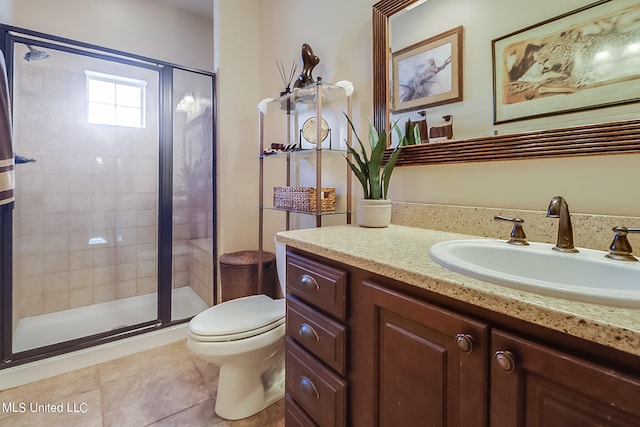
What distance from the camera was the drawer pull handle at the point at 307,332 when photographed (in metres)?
0.89

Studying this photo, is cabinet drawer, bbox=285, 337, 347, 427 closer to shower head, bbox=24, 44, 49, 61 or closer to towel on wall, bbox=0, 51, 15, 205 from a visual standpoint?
towel on wall, bbox=0, 51, 15, 205

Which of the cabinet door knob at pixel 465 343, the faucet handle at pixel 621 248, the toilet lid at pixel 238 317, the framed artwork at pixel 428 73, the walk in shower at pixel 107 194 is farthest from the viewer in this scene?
the walk in shower at pixel 107 194

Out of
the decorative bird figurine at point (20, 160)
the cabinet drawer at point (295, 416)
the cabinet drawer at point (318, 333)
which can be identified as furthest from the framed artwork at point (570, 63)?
the decorative bird figurine at point (20, 160)

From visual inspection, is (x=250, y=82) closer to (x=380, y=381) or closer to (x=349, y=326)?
(x=349, y=326)

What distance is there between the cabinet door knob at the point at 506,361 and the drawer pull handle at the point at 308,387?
0.59m

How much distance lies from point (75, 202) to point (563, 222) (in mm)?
2922

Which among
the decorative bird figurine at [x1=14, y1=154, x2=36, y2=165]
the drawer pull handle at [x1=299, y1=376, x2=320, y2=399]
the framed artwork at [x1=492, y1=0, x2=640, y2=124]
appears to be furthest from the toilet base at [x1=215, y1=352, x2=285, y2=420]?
the decorative bird figurine at [x1=14, y1=154, x2=36, y2=165]

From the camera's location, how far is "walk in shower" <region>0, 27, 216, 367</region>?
1.96 meters

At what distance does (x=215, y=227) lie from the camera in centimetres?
221

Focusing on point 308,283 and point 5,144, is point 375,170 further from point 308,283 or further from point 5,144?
point 5,144

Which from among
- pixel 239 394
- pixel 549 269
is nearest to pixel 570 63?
pixel 549 269

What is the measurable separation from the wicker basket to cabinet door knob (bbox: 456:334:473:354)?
1.00 metres

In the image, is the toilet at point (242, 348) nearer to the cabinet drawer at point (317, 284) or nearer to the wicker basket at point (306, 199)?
the cabinet drawer at point (317, 284)

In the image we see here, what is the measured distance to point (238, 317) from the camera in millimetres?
1316
